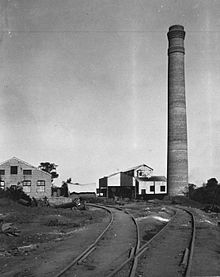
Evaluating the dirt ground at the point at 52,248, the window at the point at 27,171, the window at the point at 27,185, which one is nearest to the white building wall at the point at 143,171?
the window at the point at 27,171

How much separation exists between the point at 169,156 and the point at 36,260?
3677 cm

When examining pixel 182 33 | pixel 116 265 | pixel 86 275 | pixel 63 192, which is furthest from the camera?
pixel 63 192

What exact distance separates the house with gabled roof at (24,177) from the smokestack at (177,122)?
15.3 m

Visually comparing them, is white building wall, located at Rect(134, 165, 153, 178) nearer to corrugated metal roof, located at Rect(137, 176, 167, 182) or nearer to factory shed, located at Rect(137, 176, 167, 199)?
corrugated metal roof, located at Rect(137, 176, 167, 182)

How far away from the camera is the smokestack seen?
43.4m

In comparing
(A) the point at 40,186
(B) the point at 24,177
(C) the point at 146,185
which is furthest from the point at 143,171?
(B) the point at 24,177

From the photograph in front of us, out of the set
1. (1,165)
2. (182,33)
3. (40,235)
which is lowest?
(40,235)

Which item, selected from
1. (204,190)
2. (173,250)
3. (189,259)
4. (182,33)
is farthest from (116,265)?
(182,33)

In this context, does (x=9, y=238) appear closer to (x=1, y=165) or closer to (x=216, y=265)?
(x=216, y=265)

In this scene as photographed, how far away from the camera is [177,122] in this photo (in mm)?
43906

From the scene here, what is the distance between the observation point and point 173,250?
9922 millimetres

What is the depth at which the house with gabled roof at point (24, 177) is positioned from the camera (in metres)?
43.1

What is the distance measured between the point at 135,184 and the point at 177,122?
646 inches

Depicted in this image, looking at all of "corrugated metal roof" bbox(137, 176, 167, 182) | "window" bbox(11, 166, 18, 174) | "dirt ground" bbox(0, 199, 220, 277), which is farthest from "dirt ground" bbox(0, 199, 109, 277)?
"corrugated metal roof" bbox(137, 176, 167, 182)
